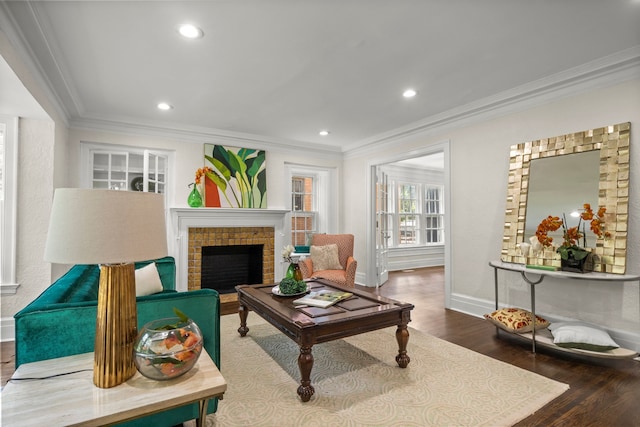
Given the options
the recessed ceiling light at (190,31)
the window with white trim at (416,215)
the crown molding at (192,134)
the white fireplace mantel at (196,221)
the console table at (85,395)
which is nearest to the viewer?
the console table at (85,395)

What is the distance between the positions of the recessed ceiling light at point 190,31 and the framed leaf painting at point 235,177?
2497 millimetres

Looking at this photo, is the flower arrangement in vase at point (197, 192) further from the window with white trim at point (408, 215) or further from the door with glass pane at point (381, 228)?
the window with white trim at point (408, 215)

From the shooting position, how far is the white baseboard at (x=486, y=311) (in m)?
2.72

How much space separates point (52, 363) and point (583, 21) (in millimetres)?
3642

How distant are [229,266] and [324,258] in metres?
1.57

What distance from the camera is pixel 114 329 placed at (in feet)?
3.97

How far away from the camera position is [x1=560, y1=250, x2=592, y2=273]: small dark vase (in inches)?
110

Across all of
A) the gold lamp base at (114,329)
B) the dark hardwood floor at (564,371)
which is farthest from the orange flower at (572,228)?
the gold lamp base at (114,329)

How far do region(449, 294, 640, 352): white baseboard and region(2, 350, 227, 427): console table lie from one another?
10.9 feet

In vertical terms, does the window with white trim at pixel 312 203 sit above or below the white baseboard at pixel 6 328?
above

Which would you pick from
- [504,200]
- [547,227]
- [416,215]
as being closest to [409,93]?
[504,200]

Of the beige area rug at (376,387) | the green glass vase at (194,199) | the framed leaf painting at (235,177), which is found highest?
the framed leaf painting at (235,177)

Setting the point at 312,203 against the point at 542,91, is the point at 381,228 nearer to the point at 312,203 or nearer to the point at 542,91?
the point at 312,203

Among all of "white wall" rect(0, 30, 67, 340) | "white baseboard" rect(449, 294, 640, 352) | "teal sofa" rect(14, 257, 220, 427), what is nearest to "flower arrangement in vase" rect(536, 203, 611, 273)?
"white baseboard" rect(449, 294, 640, 352)
